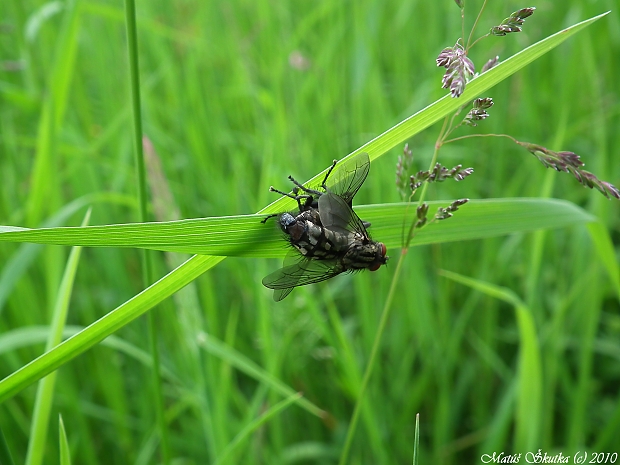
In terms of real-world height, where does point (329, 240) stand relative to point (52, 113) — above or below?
below

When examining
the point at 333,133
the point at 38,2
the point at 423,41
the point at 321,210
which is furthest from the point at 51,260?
the point at 423,41

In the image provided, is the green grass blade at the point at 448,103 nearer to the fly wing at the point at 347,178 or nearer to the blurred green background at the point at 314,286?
the fly wing at the point at 347,178

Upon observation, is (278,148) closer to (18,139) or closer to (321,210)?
(321,210)

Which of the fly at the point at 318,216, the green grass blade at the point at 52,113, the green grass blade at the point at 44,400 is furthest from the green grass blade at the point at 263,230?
the green grass blade at the point at 52,113

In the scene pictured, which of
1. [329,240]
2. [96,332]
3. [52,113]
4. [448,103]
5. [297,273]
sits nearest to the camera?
[96,332]

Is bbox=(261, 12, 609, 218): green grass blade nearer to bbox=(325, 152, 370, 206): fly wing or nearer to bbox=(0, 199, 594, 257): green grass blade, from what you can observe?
bbox=(0, 199, 594, 257): green grass blade

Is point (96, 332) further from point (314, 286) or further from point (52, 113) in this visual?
point (314, 286)

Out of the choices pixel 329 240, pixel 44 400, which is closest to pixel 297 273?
pixel 329 240
